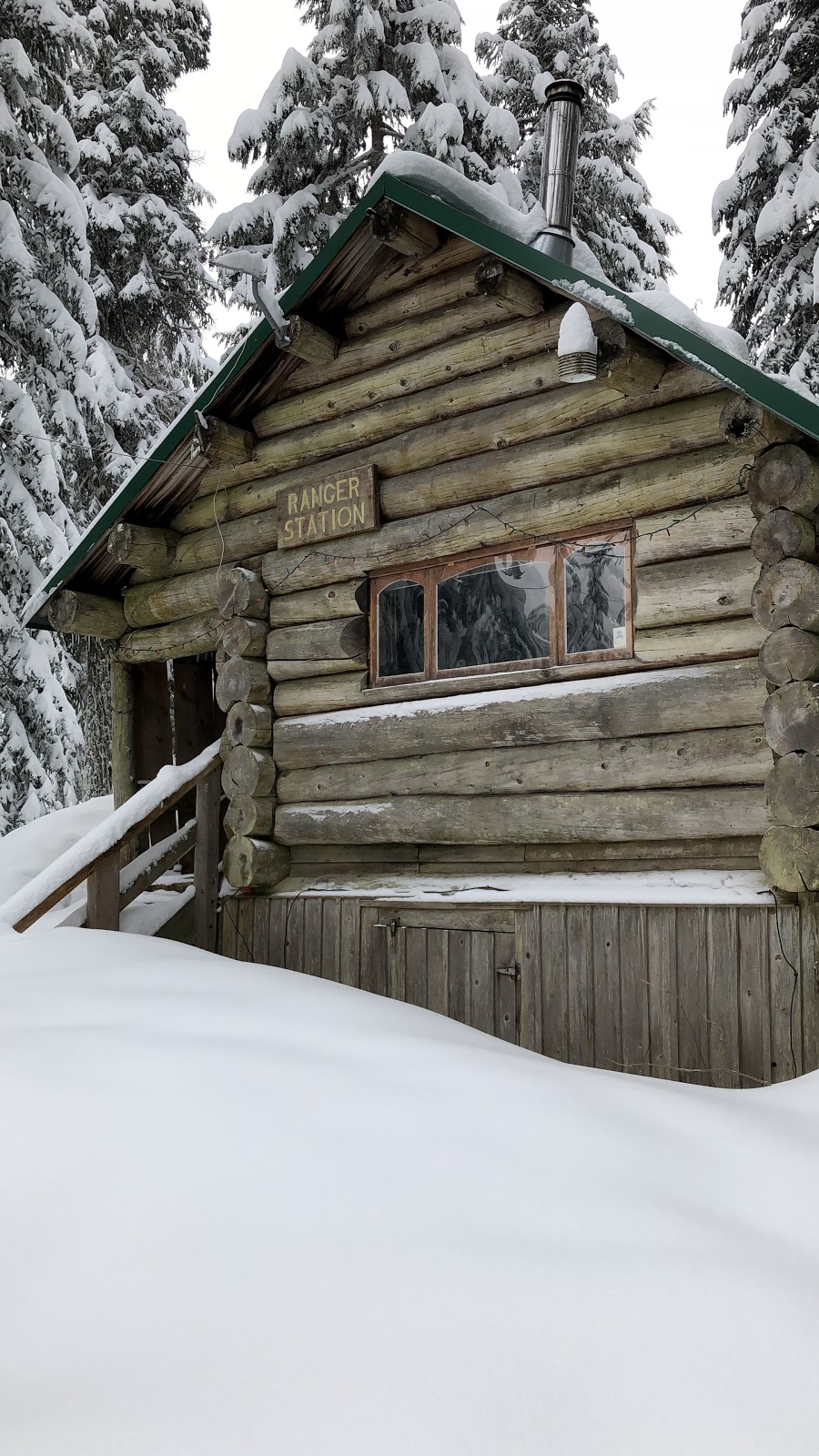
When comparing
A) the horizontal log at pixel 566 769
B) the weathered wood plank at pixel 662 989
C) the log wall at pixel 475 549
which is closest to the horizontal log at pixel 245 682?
the log wall at pixel 475 549

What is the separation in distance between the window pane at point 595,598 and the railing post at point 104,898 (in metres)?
3.54

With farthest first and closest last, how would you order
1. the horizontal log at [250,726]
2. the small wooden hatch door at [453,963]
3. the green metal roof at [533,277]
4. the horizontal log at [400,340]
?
the horizontal log at [250,726] < the horizontal log at [400,340] < the small wooden hatch door at [453,963] < the green metal roof at [533,277]

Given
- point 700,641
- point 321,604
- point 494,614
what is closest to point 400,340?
point 321,604

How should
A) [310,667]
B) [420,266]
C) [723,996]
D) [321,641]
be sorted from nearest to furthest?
[723,996], [420,266], [321,641], [310,667]

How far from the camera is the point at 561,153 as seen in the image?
23.8ft

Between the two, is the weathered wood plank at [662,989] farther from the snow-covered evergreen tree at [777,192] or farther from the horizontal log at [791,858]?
the snow-covered evergreen tree at [777,192]

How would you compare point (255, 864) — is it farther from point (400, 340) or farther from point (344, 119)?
point (344, 119)

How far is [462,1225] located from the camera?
2.91 meters

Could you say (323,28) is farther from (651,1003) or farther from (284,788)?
(651,1003)

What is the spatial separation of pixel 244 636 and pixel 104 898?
211 centimetres

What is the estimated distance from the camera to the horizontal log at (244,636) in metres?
8.05

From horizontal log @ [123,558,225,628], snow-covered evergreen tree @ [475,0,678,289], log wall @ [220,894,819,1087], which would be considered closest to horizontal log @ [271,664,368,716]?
horizontal log @ [123,558,225,628]

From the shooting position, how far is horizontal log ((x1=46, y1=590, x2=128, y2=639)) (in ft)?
30.3

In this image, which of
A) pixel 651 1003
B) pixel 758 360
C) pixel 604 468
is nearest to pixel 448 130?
pixel 758 360
